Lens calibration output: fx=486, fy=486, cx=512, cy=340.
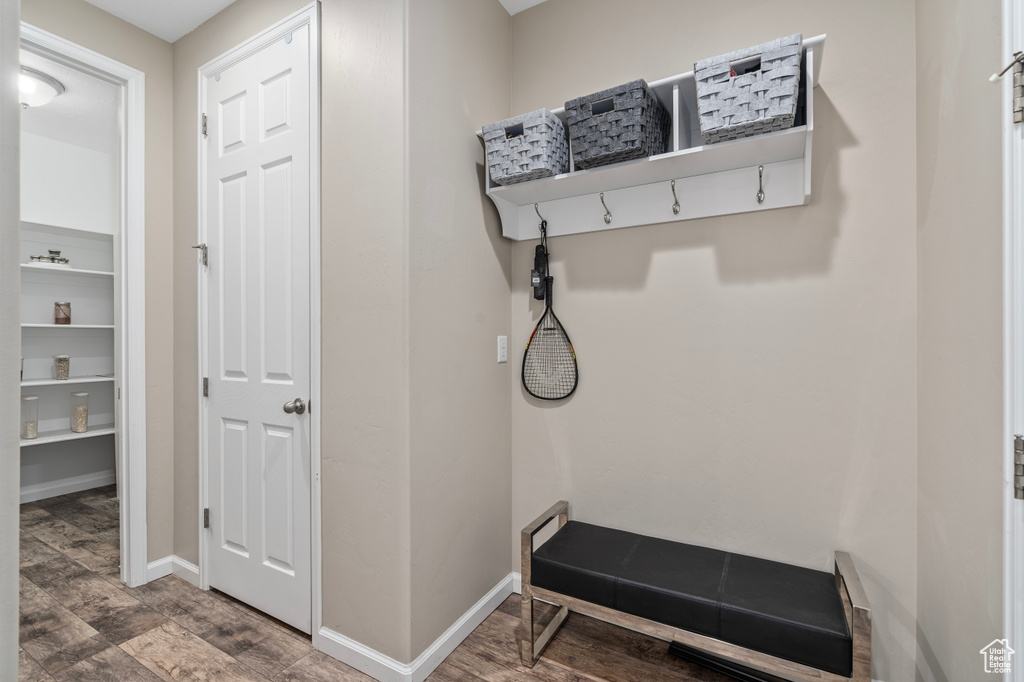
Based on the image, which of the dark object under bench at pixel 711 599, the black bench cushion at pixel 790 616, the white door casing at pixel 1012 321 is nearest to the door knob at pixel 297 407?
the dark object under bench at pixel 711 599

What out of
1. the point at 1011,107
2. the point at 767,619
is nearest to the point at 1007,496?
the point at 767,619

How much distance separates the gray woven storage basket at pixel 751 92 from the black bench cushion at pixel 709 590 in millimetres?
1402

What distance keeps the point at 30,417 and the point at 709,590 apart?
15.2ft

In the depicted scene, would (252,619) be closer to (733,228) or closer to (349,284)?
(349,284)

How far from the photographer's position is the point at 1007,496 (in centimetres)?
100

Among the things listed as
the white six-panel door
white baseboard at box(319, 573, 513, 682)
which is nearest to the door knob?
the white six-panel door

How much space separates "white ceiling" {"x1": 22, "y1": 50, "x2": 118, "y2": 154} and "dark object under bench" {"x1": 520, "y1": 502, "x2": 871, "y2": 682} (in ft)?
9.87

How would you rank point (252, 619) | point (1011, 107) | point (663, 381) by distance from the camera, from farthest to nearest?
1. point (252, 619)
2. point (663, 381)
3. point (1011, 107)

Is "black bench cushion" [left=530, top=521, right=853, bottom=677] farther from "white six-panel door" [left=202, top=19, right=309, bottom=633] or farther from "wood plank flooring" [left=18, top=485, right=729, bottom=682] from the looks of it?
"white six-panel door" [left=202, top=19, right=309, bottom=633]

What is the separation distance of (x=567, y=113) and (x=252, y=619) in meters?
2.39

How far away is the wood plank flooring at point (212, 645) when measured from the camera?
1703 mm

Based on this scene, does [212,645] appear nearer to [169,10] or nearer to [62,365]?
[169,10]

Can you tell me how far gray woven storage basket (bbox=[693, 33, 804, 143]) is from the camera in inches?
53.9

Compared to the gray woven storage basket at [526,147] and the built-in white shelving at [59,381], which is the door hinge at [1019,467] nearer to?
the gray woven storage basket at [526,147]
